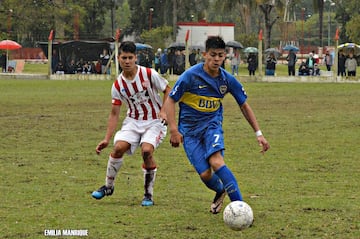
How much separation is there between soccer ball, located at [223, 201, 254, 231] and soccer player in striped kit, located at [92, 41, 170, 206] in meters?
1.67

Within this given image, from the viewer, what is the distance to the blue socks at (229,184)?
7691mm

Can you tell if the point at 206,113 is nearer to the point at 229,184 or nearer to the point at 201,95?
the point at 201,95

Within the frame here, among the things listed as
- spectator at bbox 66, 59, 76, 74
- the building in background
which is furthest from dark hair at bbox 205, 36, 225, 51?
the building in background

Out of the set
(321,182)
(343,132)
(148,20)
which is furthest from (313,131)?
(148,20)

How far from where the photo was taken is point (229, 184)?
7.71m

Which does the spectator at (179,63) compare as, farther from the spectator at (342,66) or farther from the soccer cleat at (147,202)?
the soccer cleat at (147,202)

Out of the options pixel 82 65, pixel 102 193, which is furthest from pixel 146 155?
pixel 82 65

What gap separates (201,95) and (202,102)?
66 mm

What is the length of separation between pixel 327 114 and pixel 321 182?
10978 millimetres

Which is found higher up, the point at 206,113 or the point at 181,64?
the point at 206,113

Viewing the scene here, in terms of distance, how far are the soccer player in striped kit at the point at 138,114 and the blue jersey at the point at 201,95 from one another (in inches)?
26.5

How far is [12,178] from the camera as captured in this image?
1061cm

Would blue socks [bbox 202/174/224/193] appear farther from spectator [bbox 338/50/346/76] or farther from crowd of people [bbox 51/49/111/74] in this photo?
crowd of people [bbox 51/49/111/74]

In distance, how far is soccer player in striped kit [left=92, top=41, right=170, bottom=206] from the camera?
28.9 feet
